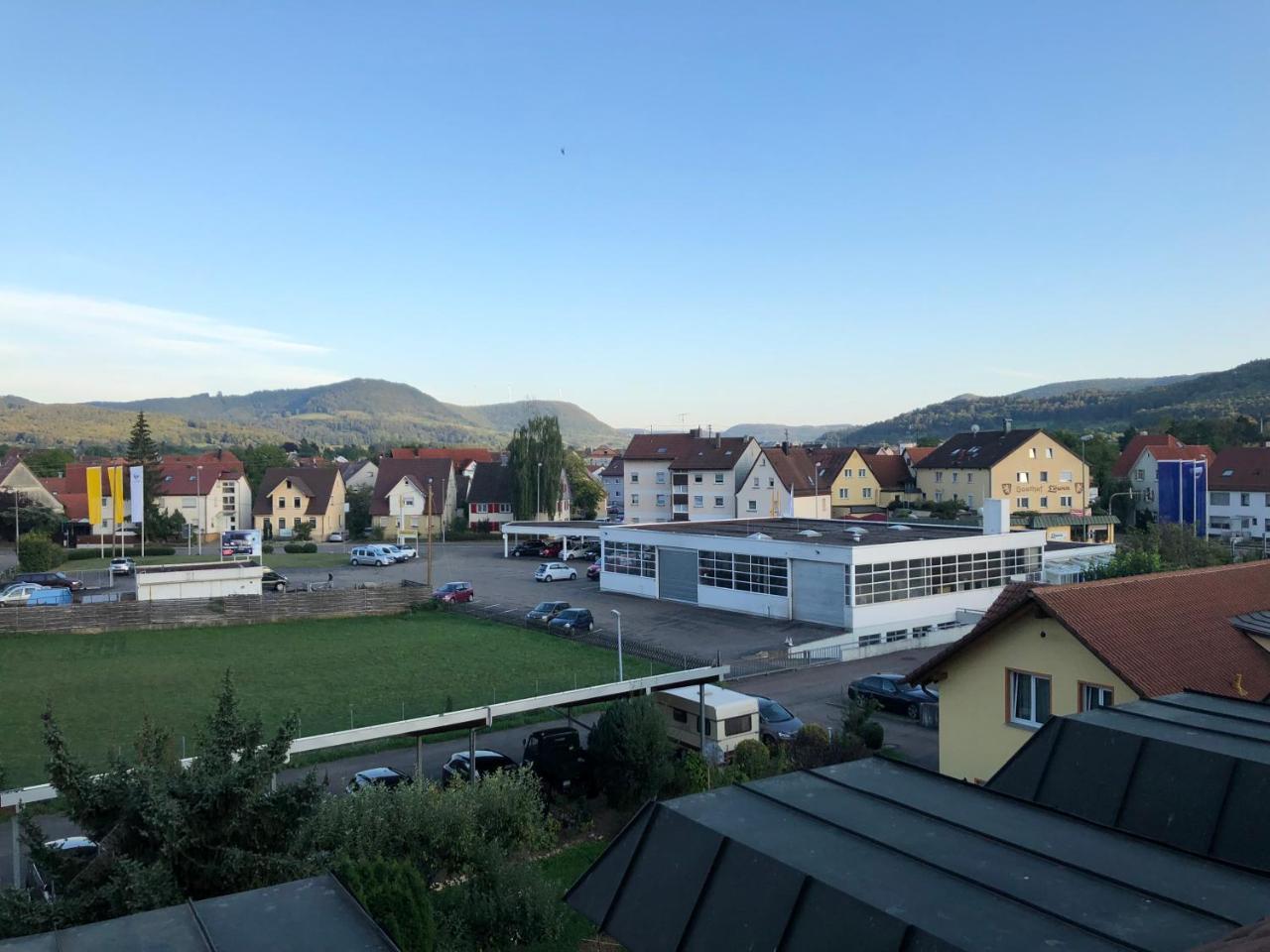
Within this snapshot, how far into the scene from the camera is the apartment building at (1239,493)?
62.4 metres

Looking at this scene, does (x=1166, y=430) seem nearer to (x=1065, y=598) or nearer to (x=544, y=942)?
(x=1065, y=598)

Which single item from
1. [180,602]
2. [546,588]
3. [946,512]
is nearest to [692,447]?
[946,512]

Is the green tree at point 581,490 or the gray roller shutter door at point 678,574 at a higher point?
the green tree at point 581,490

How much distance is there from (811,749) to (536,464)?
187 feet

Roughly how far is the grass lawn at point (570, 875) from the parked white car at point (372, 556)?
139 ft

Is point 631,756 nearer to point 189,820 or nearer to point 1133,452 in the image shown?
point 189,820

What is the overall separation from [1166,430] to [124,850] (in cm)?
10861

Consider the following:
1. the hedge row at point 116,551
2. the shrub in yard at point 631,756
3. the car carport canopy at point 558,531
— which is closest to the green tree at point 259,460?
the hedge row at point 116,551

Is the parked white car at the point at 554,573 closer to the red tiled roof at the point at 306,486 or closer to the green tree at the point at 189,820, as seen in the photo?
the green tree at the point at 189,820

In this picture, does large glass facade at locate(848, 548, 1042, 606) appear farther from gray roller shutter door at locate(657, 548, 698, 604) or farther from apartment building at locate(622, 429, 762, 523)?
apartment building at locate(622, 429, 762, 523)

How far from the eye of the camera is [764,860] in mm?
5988

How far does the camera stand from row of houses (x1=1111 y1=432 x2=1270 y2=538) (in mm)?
57906

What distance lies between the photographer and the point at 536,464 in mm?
74500

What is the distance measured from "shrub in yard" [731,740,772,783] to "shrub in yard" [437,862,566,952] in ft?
17.0
